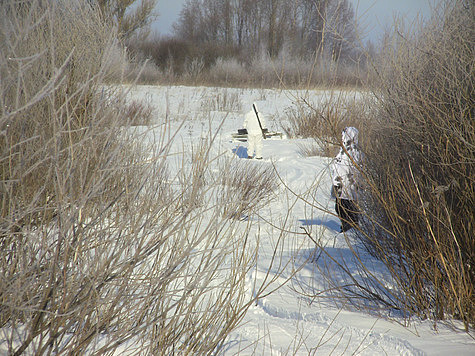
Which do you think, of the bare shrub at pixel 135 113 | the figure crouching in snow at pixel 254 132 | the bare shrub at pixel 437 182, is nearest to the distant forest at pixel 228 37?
the bare shrub at pixel 135 113

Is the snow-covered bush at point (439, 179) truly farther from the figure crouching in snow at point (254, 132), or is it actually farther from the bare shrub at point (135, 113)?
the figure crouching in snow at point (254, 132)

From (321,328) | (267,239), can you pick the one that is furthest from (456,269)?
(267,239)

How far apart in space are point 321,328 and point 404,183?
39.3 inches

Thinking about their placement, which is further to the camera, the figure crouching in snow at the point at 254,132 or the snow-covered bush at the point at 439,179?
the figure crouching in snow at the point at 254,132

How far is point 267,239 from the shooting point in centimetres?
405

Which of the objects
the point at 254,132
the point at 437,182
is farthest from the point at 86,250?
the point at 254,132

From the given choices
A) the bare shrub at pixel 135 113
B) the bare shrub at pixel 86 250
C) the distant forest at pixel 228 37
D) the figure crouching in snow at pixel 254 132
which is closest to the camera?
the bare shrub at pixel 86 250

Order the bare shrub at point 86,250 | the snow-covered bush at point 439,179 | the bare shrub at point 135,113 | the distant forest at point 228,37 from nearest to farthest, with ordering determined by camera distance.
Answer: the bare shrub at point 86,250, the bare shrub at point 135,113, the snow-covered bush at point 439,179, the distant forest at point 228,37

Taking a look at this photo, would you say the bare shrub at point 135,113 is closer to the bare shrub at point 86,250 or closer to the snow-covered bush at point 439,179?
the bare shrub at point 86,250

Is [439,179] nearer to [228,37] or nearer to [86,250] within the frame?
[86,250]

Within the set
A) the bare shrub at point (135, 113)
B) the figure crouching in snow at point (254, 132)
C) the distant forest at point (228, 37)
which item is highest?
the distant forest at point (228, 37)

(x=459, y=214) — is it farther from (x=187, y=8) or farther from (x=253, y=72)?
(x=187, y=8)

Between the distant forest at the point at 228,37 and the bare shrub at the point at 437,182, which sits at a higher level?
the distant forest at the point at 228,37

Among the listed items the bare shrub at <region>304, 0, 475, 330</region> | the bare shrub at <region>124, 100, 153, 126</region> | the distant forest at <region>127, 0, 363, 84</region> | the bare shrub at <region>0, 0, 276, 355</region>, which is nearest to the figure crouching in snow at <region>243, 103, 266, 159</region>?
the bare shrub at <region>124, 100, 153, 126</region>
